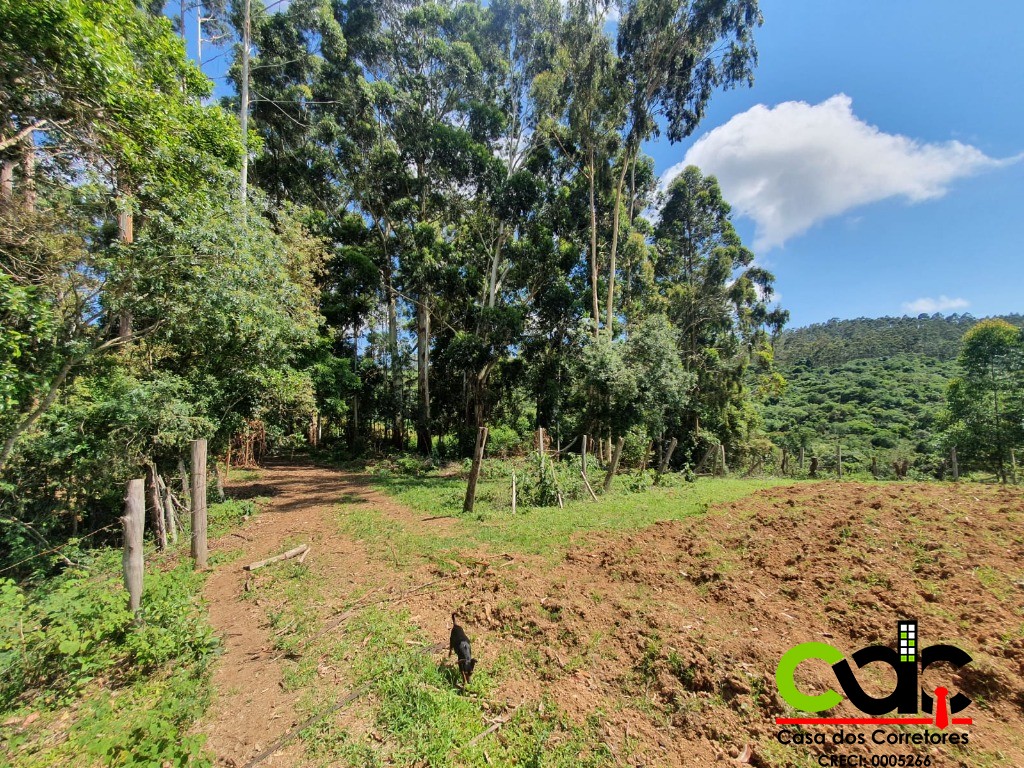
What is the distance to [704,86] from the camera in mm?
15047

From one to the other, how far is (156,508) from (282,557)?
2430mm

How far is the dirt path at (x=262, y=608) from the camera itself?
3010 mm

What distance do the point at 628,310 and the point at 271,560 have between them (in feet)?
57.6

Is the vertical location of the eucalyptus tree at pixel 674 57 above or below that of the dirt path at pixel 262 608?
above

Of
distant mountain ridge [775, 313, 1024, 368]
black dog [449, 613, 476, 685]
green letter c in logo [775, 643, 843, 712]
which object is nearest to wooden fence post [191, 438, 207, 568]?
black dog [449, 613, 476, 685]

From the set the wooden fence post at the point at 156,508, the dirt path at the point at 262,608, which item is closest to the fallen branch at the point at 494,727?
the dirt path at the point at 262,608

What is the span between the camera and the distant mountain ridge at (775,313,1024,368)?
61.4m

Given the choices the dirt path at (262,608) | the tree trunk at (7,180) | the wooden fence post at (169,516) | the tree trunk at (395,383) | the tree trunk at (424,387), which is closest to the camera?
the dirt path at (262,608)

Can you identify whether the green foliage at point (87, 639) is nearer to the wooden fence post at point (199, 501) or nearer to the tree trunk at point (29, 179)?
the wooden fence post at point (199, 501)

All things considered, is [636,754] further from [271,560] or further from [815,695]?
[271,560]

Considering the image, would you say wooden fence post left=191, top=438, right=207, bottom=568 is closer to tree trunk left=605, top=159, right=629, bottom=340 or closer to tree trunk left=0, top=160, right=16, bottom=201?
tree trunk left=0, top=160, right=16, bottom=201

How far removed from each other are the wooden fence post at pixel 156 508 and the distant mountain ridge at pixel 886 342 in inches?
2530

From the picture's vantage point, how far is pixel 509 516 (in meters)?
8.71

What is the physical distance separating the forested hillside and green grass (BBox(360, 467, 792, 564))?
14514 millimetres
